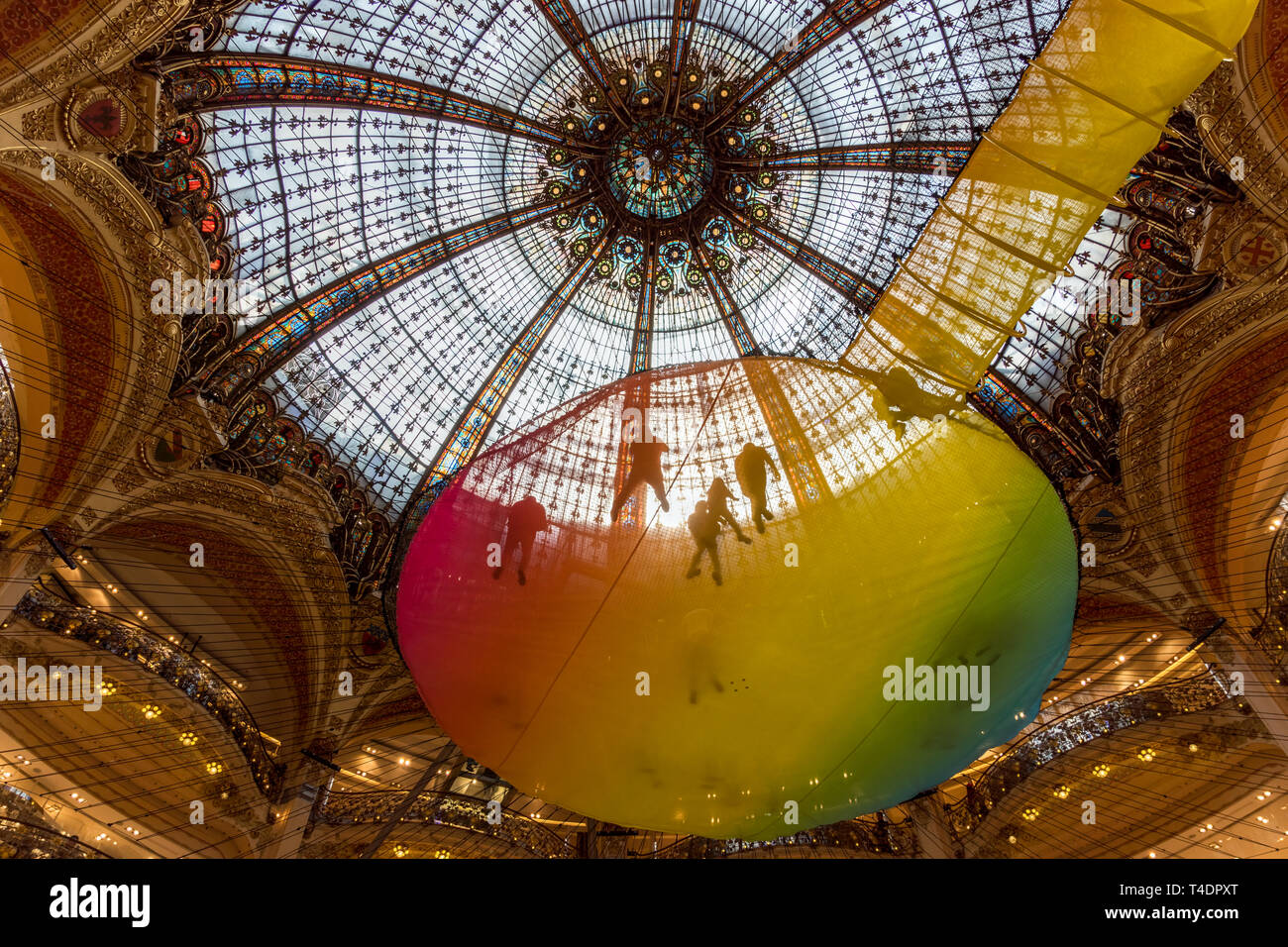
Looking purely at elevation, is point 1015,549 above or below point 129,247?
below

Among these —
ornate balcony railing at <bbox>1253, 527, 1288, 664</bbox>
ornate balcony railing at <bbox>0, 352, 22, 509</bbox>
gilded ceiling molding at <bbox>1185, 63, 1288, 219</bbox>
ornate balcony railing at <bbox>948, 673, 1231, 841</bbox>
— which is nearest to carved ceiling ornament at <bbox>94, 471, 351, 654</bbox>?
ornate balcony railing at <bbox>0, 352, 22, 509</bbox>

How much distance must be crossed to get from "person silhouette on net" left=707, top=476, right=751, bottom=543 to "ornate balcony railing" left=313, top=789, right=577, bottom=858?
432 inches

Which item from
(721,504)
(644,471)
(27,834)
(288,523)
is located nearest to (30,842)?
(27,834)

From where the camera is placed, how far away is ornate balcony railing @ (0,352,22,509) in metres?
8.70

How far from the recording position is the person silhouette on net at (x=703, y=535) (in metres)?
4.19

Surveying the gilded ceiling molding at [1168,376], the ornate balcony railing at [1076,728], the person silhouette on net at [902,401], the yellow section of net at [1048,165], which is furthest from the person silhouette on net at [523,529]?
the ornate balcony railing at [1076,728]

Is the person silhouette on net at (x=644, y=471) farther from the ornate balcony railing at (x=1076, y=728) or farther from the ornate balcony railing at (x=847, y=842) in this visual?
the ornate balcony railing at (x=1076, y=728)

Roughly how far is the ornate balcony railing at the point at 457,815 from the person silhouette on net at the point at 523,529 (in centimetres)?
1033

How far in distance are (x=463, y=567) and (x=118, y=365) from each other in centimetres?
875

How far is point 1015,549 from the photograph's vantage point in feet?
13.4

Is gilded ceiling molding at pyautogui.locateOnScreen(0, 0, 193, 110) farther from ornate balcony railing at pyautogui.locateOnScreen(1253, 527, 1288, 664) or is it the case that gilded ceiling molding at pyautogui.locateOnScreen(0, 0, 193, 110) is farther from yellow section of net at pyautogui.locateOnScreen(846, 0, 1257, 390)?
ornate balcony railing at pyautogui.locateOnScreen(1253, 527, 1288, 664)

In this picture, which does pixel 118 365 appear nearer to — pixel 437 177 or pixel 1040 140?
pixel 437 177
